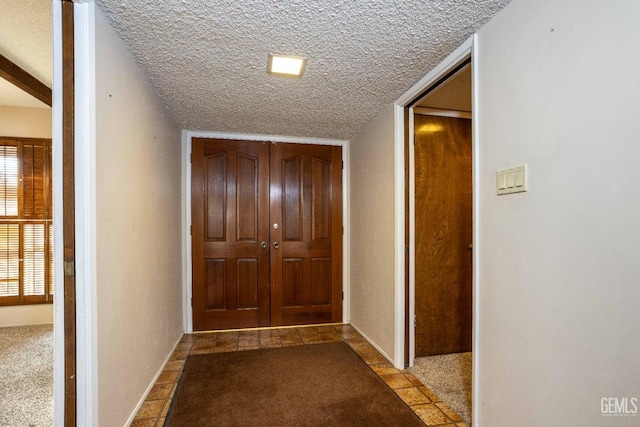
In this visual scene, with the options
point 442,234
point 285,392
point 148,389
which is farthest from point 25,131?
point 442,234

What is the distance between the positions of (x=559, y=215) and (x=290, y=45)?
1.53 metres

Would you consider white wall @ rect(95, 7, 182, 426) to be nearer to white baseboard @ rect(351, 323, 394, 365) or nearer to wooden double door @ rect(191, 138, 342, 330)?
wooden double door @ rect(191, 138, 342, 330)

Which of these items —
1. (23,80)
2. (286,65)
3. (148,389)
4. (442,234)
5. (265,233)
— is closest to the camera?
(286,65)

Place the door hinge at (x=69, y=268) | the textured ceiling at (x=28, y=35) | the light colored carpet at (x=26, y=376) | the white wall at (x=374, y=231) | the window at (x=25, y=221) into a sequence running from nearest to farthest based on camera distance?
the door hinge at (x=69, y=268) → the textured ceiling at (x=28, y=35) → the light colored carpet at (x=26, y=376) → the white wall at (x=374, y=231) → the window at (x=25, y=221)

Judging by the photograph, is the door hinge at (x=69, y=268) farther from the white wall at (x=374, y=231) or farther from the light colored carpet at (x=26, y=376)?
the white wall at (x=374, y=231)

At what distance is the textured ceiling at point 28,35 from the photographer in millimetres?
1793

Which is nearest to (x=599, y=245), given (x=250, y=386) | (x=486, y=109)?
(x=486, y=109)

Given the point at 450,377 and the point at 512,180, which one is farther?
the point at 450,377

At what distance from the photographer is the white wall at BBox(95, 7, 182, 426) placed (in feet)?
5.00

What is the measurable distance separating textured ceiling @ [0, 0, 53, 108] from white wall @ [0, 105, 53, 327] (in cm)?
92

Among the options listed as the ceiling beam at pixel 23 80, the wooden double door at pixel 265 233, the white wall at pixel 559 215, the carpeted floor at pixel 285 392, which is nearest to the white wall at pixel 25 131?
the ceiling beam at pixel 23 80

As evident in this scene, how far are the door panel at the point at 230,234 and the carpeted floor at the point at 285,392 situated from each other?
0.69 metres

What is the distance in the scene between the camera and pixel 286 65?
6.62ft

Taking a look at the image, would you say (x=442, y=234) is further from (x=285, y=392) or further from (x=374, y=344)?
(x=285, y=392)
